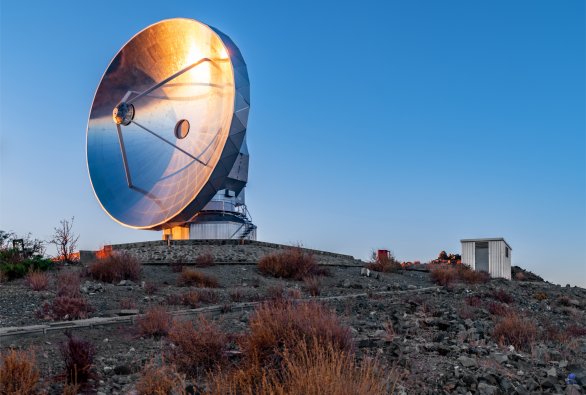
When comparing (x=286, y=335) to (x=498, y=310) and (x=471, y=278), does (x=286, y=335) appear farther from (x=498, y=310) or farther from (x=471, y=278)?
(x=471, y=278)

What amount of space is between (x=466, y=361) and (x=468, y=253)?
2679 cm

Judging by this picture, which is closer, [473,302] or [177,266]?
[473,302]

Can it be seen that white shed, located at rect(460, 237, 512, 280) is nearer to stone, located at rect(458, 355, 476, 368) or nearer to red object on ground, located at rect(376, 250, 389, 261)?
red object on ground, located at rect(376, 250, 389, 261)

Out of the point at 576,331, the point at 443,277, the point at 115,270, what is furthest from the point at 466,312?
the point at 443,277

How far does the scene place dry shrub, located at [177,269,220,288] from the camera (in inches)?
677

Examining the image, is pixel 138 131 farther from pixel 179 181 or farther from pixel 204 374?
pixel 204 374

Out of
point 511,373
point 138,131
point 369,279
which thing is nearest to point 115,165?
point 138,131

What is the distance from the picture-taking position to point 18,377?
608cm

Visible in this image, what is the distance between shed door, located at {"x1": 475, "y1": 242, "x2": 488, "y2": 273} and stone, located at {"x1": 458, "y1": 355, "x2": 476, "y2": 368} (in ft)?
85.3

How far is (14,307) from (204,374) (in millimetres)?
6656

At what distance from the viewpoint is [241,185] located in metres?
32.6

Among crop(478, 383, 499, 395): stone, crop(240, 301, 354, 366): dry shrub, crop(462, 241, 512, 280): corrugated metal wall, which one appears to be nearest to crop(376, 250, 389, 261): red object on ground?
crop(462, 241, 512, 280): corrugated metal wall

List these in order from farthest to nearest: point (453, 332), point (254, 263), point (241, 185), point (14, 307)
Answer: point (241, 185) → point (254, 263) → point (14, 307) → point (453, 332)

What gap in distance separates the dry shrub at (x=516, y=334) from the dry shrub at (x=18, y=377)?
672 centimetres
